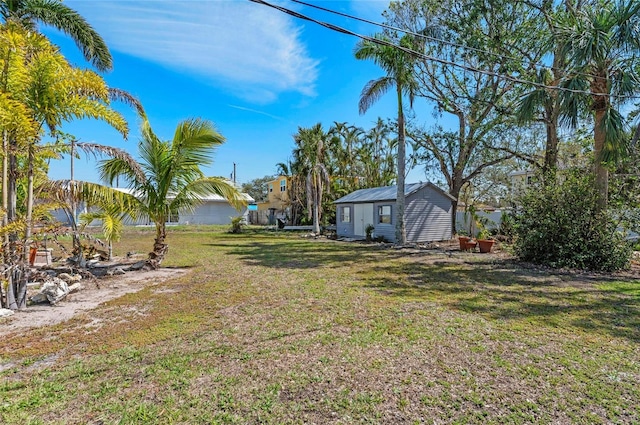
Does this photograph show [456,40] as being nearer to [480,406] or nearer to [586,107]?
[586,107]

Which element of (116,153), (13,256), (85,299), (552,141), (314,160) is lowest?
(85,299)

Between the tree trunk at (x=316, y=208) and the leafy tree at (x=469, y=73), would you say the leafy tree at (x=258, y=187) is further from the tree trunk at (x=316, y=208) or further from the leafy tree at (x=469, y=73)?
the leafy tree at (x=469, y=73)

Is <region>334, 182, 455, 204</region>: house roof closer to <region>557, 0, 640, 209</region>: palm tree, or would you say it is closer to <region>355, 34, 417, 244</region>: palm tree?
<region>355, 34, 417, 244</region>: palm tree

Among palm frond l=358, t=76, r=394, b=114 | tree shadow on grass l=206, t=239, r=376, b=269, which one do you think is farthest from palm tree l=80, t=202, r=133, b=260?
palm frond l=358, t=76, r=394, b=114

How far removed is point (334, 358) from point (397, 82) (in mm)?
12730

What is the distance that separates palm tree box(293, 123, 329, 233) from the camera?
20188 millimetres

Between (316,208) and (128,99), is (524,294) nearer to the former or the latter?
(128,99)

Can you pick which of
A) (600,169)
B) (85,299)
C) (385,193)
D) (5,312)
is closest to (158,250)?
(85,299)

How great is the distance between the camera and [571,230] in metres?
9.01

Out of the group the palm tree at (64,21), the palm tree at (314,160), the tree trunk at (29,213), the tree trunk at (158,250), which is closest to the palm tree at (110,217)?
the tree trunk at (158,250)

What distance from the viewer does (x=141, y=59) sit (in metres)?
10.6

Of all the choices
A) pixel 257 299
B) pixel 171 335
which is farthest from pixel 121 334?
pixel 257 299

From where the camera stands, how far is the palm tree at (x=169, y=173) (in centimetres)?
811

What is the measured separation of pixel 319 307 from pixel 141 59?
34.8 feet
